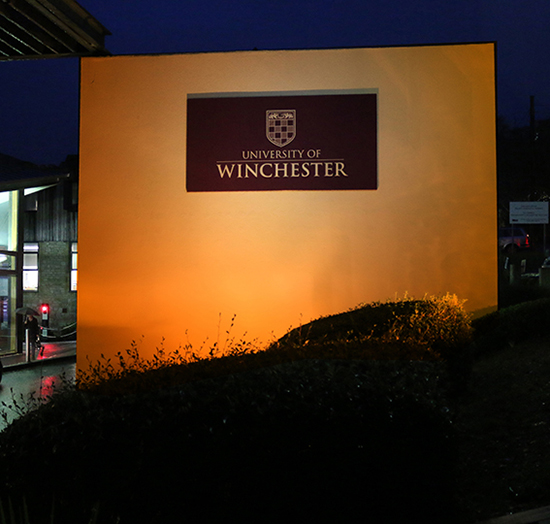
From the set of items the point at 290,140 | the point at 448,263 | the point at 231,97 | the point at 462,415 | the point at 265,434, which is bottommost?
the point at 462,415

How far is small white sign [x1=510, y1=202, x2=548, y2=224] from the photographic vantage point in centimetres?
1606

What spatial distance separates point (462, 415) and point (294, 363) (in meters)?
2.74

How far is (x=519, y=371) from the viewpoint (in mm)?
6566

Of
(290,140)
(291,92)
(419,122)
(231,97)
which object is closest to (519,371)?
(419,122)

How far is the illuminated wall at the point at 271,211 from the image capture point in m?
7.80

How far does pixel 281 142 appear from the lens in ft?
26.6

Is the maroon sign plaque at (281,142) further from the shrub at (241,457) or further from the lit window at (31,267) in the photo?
the lit window at (31,267)

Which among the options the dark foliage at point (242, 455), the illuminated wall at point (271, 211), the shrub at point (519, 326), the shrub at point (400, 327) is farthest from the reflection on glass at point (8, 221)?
the dark foliage at point (242, 455)

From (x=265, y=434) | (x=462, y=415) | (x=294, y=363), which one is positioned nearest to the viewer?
(x=265, y=434)

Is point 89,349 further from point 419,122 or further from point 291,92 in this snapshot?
point 419,122

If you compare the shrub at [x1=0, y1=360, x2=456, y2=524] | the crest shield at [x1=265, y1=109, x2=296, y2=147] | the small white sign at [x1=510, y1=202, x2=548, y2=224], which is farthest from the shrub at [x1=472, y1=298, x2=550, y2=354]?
the small white sign at [x1=510, y1=202, x2=548, y2=224]

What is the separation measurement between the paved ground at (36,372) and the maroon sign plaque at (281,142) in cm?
525

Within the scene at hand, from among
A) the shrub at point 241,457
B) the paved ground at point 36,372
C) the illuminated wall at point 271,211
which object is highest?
the illuminated wall at point 271,211

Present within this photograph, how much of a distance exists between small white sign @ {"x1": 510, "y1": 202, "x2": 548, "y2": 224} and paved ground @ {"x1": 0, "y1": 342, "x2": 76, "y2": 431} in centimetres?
1323
